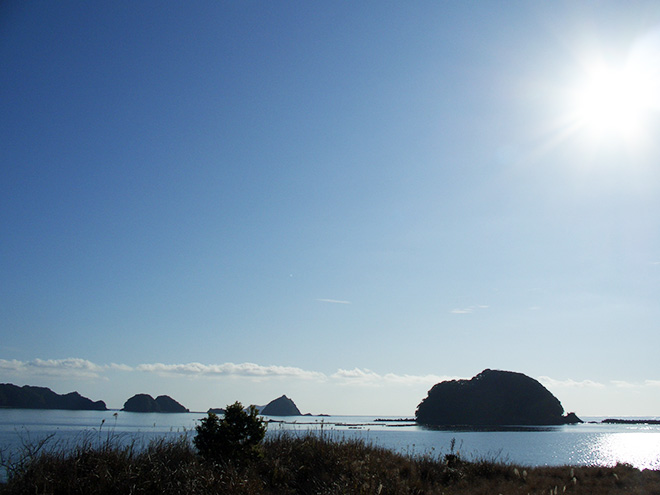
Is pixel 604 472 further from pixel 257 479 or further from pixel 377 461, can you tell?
pixel 257 479

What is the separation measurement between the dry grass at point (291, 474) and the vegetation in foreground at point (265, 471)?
3cm

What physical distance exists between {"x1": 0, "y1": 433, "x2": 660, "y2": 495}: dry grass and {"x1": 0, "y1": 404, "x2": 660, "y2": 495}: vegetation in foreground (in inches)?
1.1

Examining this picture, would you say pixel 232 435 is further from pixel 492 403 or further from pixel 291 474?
pixel 492 403

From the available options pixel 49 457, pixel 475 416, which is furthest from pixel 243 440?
pixel 475 416

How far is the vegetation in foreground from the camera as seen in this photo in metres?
11.2

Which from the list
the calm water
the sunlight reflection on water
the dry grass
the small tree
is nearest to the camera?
the dry grass

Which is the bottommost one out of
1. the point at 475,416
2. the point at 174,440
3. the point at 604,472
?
the point at 475,416

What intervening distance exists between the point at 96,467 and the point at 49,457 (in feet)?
4.41

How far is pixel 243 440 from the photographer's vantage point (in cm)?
1595

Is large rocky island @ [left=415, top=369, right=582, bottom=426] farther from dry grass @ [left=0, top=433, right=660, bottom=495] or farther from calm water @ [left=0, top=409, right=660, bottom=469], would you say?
dry grass @ [left=0, top=433, right=660, bottom=495]

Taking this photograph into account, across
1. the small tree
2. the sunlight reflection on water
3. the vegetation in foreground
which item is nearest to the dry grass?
the vegetation in foreground

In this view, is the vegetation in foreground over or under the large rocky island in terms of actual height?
over

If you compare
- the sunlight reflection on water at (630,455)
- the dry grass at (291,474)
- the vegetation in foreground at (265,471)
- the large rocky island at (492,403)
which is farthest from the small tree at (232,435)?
the large rocky island at (492,403)

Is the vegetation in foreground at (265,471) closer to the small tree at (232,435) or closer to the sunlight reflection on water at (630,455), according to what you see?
the small tree at (232,435)
